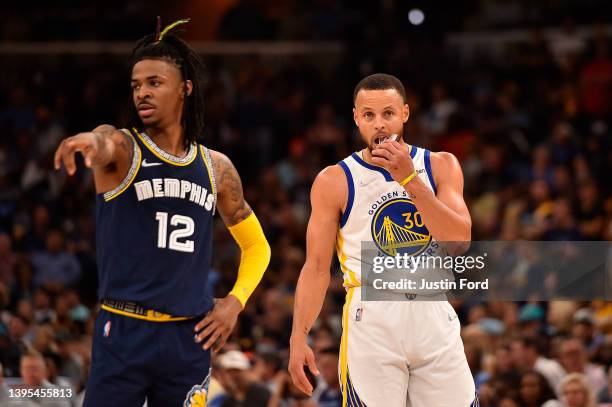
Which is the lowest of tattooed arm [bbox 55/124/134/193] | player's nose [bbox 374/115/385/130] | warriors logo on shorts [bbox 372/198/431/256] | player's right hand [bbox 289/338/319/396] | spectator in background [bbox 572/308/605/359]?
player's right hand [bbox 289/338/319/396]

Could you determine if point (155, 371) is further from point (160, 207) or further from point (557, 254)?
point (557, 254)

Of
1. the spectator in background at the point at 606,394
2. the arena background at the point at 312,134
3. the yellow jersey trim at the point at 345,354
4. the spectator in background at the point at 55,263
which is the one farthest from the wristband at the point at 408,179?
the spectator in background at the point at 55,263

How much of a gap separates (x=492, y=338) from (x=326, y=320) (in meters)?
1.77

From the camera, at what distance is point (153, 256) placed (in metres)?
5.25

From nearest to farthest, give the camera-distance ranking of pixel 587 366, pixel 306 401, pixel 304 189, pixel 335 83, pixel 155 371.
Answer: pixel 155 371, pixel 306 401, pixel 587 366, pixel 304 189, pixel 335 83

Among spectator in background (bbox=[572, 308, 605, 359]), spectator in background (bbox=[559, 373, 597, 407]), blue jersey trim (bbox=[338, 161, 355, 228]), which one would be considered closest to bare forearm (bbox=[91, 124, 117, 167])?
blue jersey trim (bbox=[338, 161, 355, 228])

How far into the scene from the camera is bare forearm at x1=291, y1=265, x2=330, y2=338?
568 centimetres

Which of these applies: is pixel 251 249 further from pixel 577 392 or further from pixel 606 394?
pixel 606 394

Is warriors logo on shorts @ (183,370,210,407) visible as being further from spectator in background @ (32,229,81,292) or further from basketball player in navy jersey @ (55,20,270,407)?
spectator in background @ (32,229,81,292)

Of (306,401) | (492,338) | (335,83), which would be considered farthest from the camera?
(335,83)

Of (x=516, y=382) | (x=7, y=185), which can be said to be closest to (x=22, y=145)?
(x=7, y=185)

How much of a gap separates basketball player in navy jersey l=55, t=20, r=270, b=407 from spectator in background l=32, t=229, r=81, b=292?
805 centimetres

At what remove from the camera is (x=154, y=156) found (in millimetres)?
5359

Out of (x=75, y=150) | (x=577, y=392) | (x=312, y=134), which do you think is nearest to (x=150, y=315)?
(x=75, y=150)
